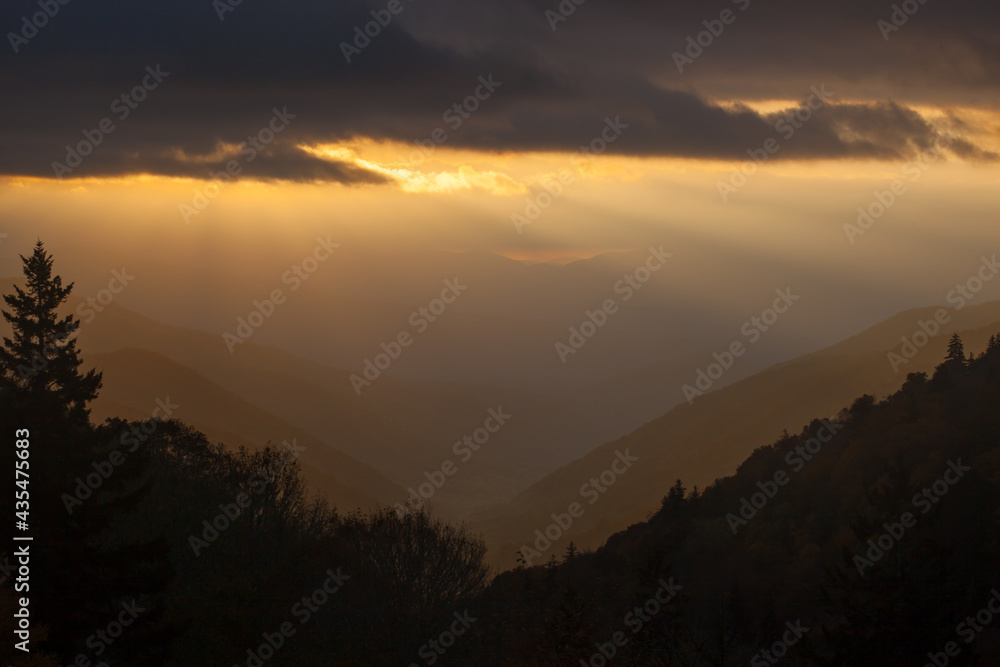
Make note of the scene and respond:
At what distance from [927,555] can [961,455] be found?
1411 inches

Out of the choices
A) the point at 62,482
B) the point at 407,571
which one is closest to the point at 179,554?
the point at 407,571

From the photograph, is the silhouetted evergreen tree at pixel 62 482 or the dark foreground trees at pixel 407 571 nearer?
the silhouetted evergreen tree at pixel 62 482

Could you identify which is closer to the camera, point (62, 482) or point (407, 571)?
point (62, 482)

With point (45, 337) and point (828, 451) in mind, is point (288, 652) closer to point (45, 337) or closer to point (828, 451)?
point (45, 337)

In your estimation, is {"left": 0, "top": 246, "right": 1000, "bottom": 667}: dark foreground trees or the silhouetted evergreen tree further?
{"left": 0, "top": 246, "right": 1000, "bottom": 667}: dark foreground trees

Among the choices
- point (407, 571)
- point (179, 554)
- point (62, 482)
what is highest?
point (407, 571)

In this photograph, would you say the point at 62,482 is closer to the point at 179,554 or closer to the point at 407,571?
the point at 179,554

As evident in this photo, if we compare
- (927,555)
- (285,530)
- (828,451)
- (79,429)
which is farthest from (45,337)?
(828,451)

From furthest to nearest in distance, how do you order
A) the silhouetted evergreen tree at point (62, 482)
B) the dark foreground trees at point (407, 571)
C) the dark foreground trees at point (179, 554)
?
the dark foreground trees at point (407, 571) → the dark foreground trees at point (179, 554) → the silhouetted evergreen tree at point (62, 482)

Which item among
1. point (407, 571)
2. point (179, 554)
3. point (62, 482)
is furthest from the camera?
point (407, 571)

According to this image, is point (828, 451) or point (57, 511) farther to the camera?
point (828, 451)

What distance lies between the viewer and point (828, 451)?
86.5 m

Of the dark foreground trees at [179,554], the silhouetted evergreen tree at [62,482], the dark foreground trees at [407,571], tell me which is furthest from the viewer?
the dark foreground trees at [407,571]

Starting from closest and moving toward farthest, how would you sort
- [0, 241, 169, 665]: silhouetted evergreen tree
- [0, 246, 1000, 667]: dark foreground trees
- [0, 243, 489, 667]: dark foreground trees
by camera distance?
[0, 241, 169, 665]: silhouetted evergreen tree
[0, 243, 489, 667]: dark foreground trees
[0, 246, 1000, 667]: dark foreground trees
